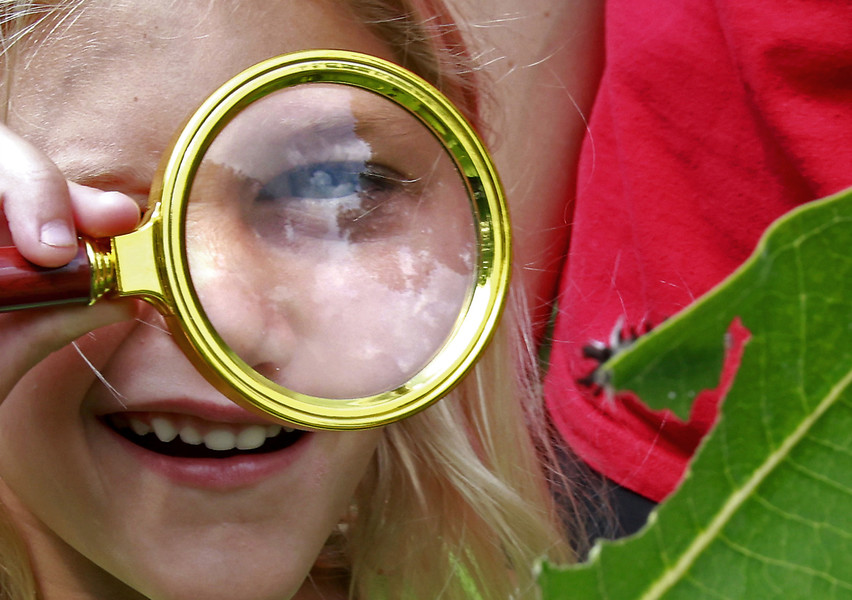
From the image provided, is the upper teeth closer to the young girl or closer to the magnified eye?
the young girl

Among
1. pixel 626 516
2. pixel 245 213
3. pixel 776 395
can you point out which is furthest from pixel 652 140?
pixel 776 395

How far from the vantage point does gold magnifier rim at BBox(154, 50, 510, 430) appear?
2.00ft

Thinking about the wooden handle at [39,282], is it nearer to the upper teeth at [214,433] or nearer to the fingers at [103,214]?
the fingers at [103,214]

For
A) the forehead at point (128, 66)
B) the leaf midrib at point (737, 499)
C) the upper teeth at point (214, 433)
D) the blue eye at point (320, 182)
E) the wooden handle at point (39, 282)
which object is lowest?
the upper teeth at point (214, 433)

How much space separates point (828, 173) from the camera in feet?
3.53

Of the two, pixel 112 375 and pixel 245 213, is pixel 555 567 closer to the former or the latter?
pixel 245 213

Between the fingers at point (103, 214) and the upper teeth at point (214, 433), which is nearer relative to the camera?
the fingers at point (103, 214)

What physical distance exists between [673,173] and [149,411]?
32.5 inches

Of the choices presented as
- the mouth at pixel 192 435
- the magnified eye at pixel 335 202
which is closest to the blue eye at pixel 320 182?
the magnified eye at pixel 335 202

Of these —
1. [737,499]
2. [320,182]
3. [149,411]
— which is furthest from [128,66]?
[737,499]

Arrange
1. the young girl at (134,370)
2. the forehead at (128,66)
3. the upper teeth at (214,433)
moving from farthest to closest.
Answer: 1. the upper teeth at (214,433)
2. the forehead at (128,66)
3. the young girl at (134,370)

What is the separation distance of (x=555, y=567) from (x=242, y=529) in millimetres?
777

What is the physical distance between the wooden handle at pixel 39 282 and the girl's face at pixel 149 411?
11 centimetres

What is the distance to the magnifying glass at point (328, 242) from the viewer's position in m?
0.62
